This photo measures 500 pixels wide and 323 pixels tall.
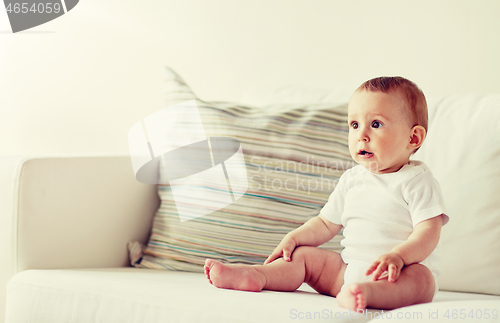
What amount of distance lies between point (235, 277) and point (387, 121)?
14.6 inches

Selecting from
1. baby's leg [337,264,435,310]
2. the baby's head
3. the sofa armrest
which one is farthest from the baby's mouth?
the sofa armrest

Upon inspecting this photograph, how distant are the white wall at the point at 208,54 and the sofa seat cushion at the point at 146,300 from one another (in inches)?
25.5

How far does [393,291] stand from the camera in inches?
27.5

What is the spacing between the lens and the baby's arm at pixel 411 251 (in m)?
0.70

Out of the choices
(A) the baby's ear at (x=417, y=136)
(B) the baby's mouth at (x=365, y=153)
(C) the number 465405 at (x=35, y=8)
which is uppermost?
(C) the number 465405 at (x=35, y=8)

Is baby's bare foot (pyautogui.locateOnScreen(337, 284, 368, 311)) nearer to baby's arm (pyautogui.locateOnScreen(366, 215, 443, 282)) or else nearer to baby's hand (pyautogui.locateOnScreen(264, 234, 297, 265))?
baby's arm (pyautogui.locateOnScreen(366, 215, 443, 282))

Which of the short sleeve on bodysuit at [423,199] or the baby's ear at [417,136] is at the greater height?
the baby's ear at [417,136]

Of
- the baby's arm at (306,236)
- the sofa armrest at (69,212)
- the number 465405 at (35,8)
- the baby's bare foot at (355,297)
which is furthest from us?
the number 465405 at (35,8)

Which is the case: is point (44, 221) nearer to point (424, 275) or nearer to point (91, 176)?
point (91, 176)

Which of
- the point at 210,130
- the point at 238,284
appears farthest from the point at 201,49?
the point at 238,284

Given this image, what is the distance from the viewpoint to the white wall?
4.56 ft

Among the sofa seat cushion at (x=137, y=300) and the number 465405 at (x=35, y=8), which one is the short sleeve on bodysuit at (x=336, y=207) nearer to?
the sofa seat cushion at (x=137, y=300)

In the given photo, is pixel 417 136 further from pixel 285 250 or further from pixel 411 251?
pixel 285 250

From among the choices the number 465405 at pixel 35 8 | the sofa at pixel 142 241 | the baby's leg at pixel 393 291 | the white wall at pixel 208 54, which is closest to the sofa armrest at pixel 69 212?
the sofa at pixel 142 241
